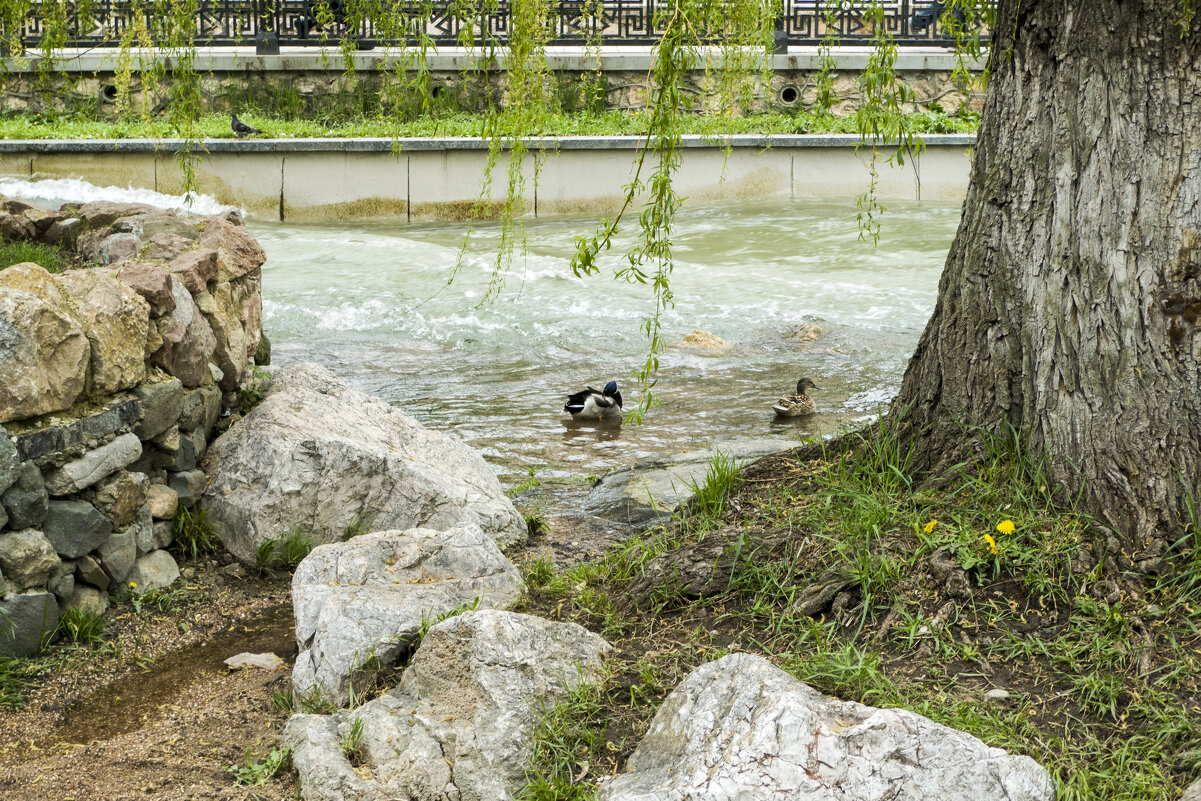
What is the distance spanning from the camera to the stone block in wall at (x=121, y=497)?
443 cm

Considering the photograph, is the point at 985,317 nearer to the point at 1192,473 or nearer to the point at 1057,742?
the point at 1192,473

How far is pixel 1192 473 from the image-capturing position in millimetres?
3375

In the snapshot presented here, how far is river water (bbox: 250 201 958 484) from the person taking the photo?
27.1 feet

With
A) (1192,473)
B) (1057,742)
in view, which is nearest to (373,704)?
(1057,742)

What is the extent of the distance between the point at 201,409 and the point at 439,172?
12.1 metres

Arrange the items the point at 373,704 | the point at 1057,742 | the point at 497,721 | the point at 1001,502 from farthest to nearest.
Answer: the point at 1001,502 → the point at 373,704 → the point at 497,721 → the point at 1057,742

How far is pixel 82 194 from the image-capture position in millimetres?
15711

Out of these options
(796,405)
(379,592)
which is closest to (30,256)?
(379,592)

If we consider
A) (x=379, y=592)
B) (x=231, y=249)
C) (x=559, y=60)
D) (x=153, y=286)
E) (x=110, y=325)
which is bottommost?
(x=379, y=592)

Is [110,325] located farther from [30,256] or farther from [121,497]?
[30,256]

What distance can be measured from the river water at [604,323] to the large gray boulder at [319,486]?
1.41 m

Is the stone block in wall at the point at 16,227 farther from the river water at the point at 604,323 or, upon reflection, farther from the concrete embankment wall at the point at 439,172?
the concrete embankment wall at the point at 439,172

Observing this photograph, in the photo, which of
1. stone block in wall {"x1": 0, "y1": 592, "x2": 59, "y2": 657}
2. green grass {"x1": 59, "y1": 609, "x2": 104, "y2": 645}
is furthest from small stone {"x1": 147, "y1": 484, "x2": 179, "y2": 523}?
stone block in wall {"x1": 0, "y1": 592, "x2": 59, "y2": 657}

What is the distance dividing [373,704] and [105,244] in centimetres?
411
